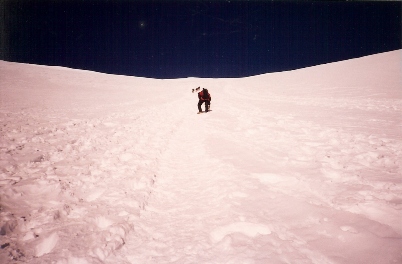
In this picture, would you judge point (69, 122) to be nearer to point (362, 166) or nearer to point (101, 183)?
point (101, 183)

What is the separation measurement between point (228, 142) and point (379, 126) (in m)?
4.90

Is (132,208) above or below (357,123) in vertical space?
below

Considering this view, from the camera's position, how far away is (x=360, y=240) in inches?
80.4

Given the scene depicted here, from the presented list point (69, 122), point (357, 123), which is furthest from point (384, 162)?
point (69, 122)

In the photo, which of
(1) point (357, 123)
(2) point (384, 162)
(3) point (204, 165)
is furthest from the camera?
(1) point (357, 123)

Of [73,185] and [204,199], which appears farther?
[73,185]

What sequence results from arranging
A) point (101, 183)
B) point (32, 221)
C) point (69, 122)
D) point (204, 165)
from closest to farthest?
point (32, 221) < point (101, 183) < point (204, 165) < point (69, 122)

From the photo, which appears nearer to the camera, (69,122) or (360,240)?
(360,240)

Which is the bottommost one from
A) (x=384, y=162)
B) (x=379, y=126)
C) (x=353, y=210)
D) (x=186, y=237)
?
(x=186, y=237)

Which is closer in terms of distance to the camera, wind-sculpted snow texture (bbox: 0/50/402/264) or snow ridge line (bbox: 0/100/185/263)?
wind-sculpted snow texture (bbox: 0/50/402/264)

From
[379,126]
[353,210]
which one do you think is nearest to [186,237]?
[353,210]

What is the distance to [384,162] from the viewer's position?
371 centimetres

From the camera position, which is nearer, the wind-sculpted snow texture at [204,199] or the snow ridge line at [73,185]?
the wind-sculpted snow texture at [204,199]

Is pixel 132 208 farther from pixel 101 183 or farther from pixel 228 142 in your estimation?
pixel 228 142
